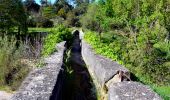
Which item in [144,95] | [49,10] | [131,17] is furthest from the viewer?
[49,10]

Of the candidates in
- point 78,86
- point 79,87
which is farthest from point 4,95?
point 78,86

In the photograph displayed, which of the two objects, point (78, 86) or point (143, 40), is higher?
point (143, 40)

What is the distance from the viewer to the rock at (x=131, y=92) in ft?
27.0

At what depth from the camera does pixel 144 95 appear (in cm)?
840

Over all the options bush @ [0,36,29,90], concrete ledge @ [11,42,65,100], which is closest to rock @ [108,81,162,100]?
concrete ledge @ [11,42,65,100]

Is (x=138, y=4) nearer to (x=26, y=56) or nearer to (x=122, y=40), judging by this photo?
(x=122, y=40)

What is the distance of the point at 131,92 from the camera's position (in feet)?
28.4

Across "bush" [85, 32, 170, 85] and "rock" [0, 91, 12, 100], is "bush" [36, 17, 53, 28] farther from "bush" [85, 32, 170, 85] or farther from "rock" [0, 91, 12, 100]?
"rock" [0, 91, 12, 100]

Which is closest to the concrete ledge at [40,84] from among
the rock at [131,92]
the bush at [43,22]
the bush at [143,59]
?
the rock at [131,92]

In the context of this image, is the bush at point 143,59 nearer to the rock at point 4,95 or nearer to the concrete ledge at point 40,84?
the concrete ledge at point 40,84

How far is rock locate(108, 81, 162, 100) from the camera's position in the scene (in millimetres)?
8219

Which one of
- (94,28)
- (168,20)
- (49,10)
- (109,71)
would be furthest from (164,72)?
(49,10)

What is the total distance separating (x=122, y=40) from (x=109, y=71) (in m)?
10.3

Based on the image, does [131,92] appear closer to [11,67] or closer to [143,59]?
[11,67]
